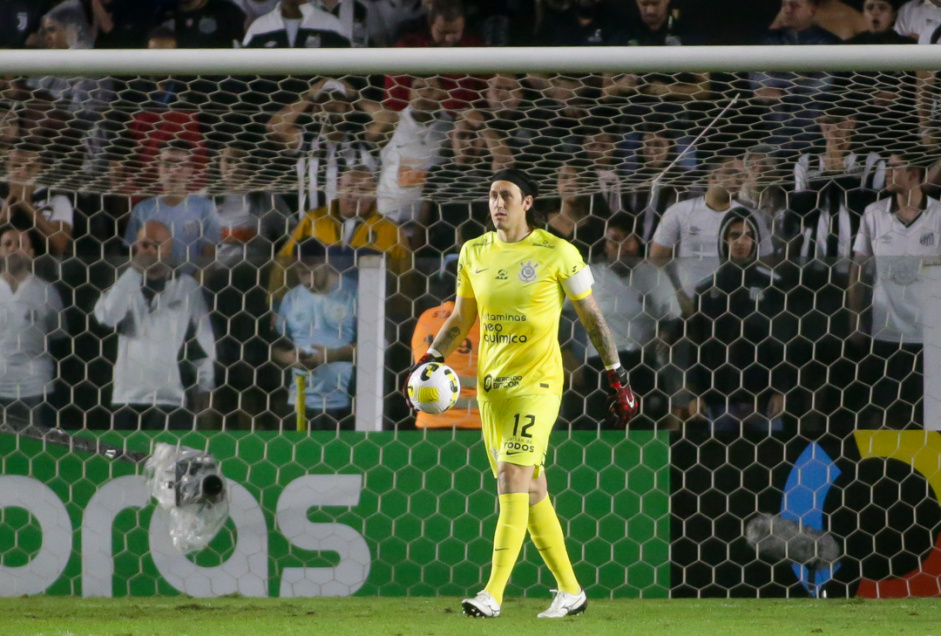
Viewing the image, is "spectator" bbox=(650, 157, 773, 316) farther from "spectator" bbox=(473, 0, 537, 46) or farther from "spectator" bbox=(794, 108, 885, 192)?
"spectator" bbox=(473, 0, 537, 46)

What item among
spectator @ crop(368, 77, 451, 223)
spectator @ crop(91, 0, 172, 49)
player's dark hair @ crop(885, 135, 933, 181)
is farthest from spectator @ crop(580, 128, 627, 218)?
spectator @ crop(91, 0, 172, 49)

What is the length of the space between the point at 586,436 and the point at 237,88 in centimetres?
249

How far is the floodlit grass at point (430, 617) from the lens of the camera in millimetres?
3178

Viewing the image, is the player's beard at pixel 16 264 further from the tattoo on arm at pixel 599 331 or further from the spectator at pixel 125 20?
the tattoo on arm at pixel 599 331

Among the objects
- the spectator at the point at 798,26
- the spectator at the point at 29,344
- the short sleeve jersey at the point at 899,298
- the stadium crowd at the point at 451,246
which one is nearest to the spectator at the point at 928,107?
the stadium crowd at the point at 451,246

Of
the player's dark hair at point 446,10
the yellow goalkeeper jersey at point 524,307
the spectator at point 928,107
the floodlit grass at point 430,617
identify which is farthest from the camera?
the player's dark hair at point 446,10

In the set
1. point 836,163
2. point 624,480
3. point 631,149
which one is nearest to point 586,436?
point 624,480

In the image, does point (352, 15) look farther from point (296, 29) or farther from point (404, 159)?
point (404, 159)

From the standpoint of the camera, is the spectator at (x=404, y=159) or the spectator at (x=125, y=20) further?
the spectator at (x=125, y=20)

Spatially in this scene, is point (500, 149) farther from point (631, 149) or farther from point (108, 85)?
point (108, 85)

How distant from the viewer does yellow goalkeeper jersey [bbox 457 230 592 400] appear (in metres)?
3.40

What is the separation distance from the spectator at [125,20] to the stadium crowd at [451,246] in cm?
134

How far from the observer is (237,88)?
5.16 meters

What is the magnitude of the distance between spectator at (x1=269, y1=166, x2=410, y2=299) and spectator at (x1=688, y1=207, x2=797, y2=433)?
1.22 metres
